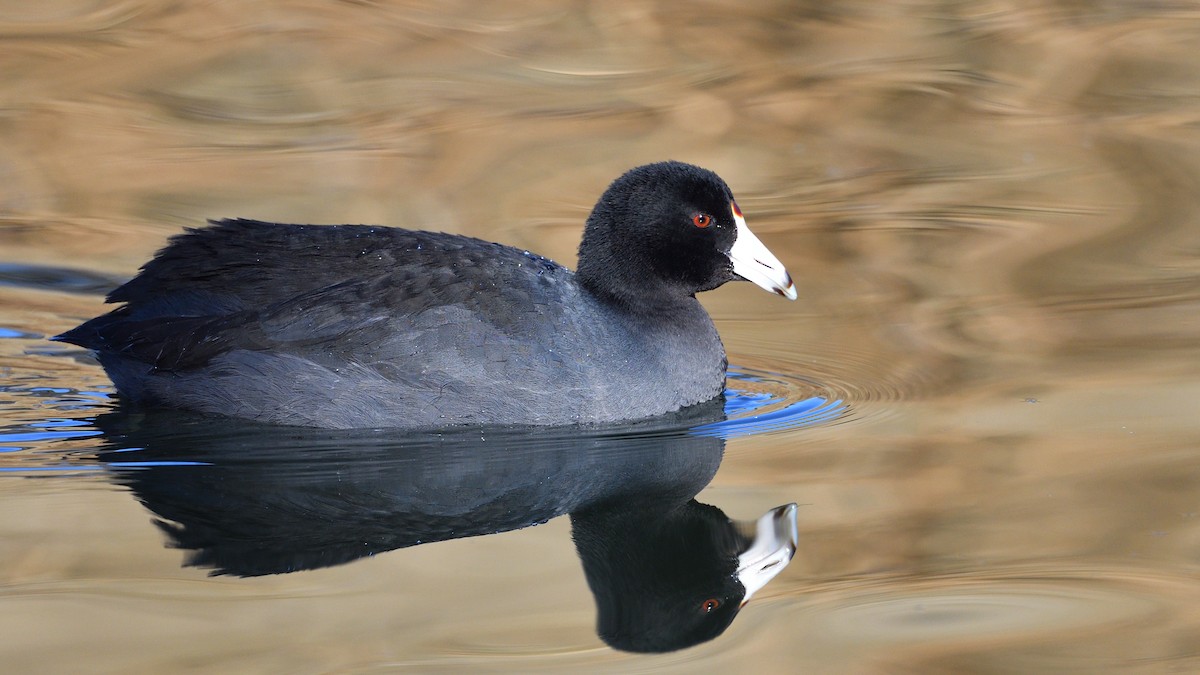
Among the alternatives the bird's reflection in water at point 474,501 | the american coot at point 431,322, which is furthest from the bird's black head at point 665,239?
the bird's reflection in water at point 474,501

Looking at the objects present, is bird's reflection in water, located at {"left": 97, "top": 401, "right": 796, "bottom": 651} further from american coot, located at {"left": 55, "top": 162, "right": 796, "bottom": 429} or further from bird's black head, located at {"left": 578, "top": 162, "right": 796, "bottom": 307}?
bird's black head, located at {"left": 578, "top": 162, "right": 796, "bottom": 307}

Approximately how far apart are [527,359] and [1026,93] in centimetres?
674

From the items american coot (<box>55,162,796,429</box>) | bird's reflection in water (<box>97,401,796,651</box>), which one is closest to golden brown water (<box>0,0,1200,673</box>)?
bird's reflection in water (<box>97,401,796,651</box>)

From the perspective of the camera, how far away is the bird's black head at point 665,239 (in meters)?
6.66

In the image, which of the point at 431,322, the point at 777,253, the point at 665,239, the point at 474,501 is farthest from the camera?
the point at 777,253

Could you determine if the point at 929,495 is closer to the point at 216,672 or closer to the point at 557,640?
the point at 557,640

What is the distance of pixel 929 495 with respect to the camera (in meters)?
5.41

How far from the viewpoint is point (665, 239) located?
6.71 meters

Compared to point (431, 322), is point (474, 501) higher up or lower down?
lower down

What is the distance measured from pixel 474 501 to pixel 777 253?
3.70 metres

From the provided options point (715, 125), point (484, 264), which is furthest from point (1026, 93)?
point (484, 264)

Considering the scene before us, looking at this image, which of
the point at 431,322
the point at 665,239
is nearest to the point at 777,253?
the point at 665,239

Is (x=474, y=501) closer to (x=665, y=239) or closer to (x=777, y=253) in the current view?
(x=665, y=239)

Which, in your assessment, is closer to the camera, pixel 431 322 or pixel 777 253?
pixel 431 322
